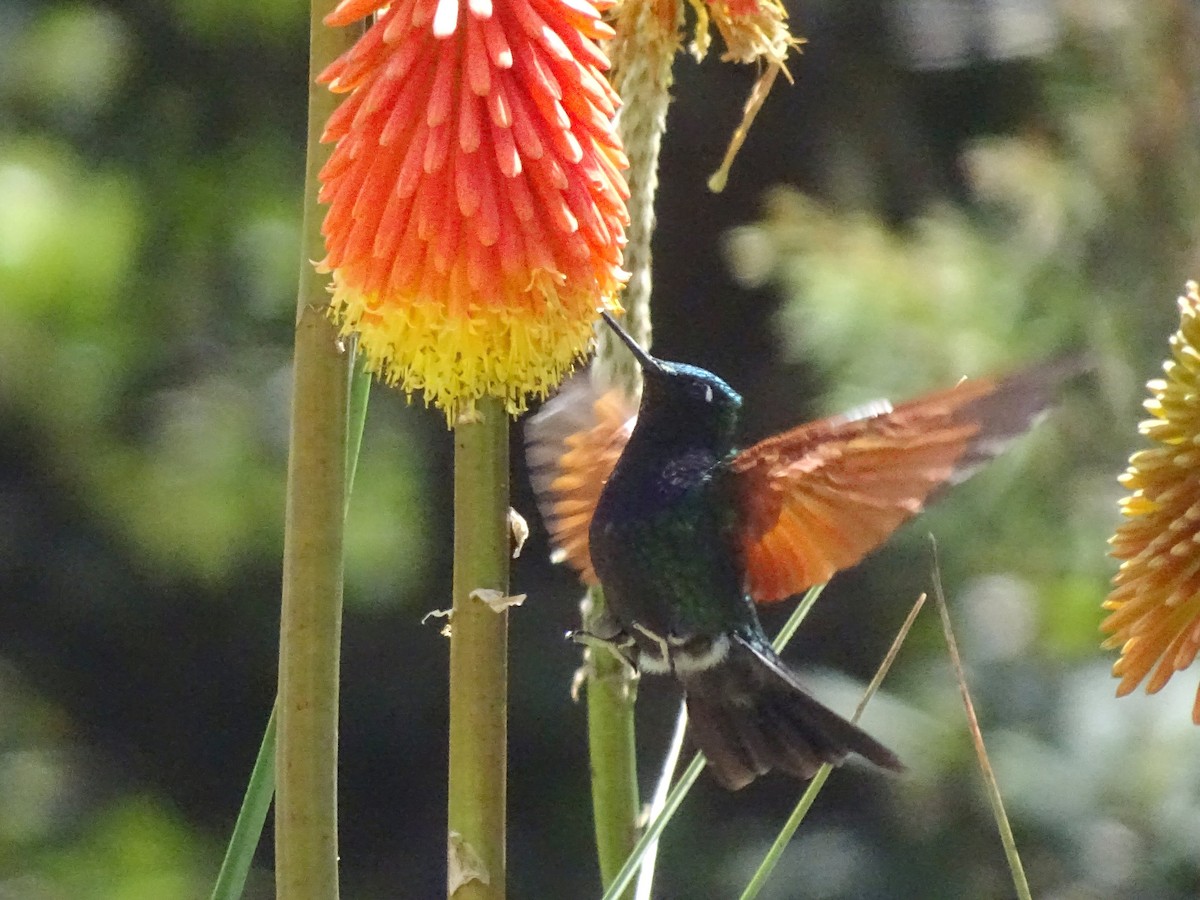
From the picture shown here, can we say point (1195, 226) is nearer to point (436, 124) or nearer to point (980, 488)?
point (980, 488)

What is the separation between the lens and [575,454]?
0.95 meters

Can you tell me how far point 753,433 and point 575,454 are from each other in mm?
1144

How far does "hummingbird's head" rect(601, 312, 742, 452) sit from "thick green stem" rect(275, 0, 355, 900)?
1.25 feet

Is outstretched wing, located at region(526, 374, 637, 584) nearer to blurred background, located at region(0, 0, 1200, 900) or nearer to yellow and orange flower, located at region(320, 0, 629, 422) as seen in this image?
yellow and orange flower, located at region(320, 0, 629, 422)

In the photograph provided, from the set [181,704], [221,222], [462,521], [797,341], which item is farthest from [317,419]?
[181,704]

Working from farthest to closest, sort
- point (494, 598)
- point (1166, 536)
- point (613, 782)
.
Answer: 1. point (1166, 536)
2. point (613, 782)
3. point (494, 598)

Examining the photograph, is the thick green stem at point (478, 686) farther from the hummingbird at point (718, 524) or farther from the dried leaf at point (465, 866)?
the hummingbird at point (718, 524)

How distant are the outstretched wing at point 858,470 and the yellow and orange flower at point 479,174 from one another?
0.23 metres

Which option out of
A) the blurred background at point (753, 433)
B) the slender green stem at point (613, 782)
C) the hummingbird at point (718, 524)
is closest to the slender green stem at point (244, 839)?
the slender green stem at point (613, 782)

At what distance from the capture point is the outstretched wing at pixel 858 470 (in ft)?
2.31

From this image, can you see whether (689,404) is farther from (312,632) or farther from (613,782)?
(312,632)

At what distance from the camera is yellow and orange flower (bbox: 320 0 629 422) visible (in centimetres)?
53

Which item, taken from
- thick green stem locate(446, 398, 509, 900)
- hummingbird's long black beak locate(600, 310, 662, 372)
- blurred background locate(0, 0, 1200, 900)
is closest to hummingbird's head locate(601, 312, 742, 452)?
hummingbird's long black beak locate(600, 310, 662, 372)

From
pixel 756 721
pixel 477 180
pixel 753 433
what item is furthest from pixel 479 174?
pixel 753 433
